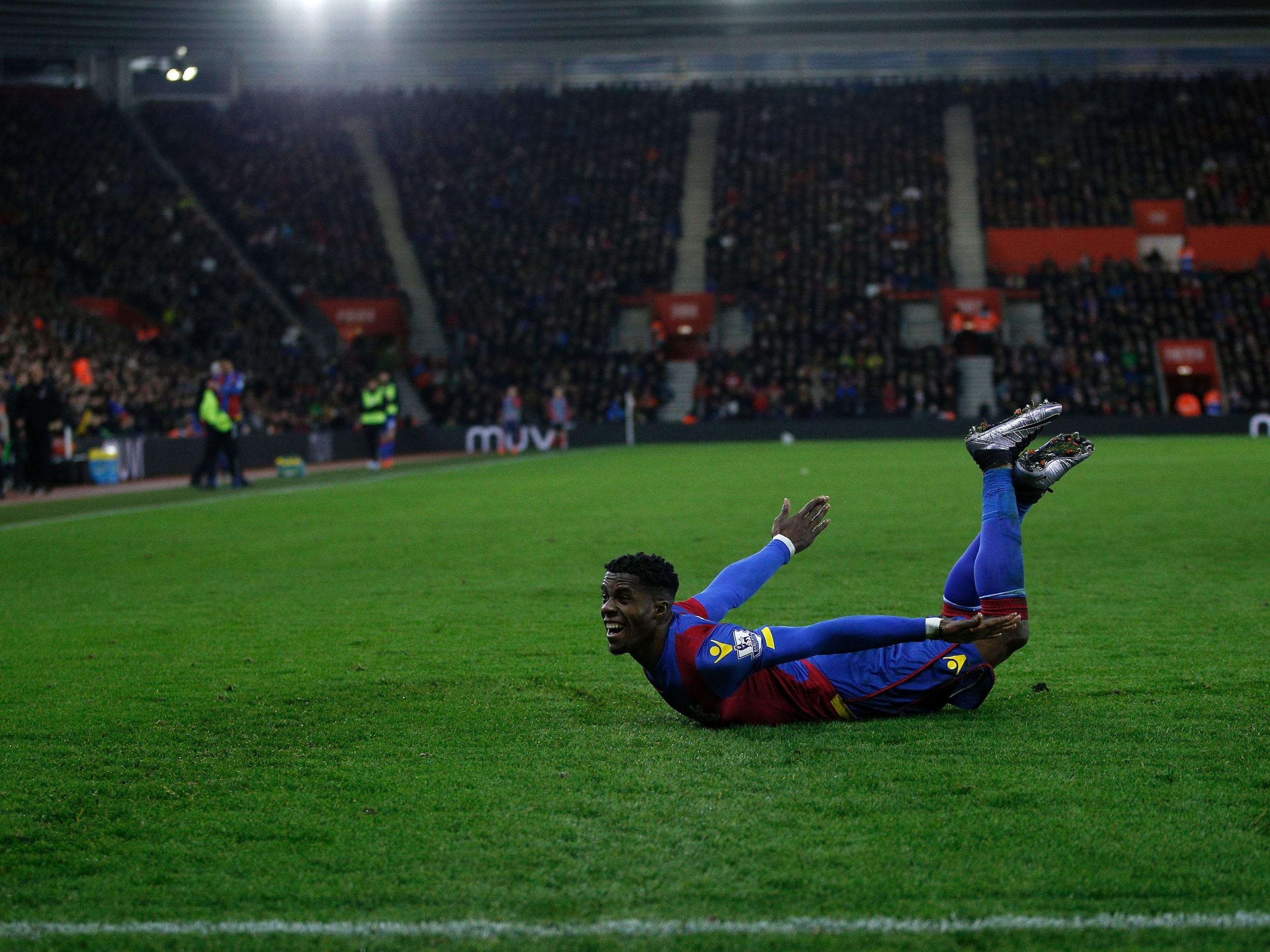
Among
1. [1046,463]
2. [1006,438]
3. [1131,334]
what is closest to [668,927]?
[1006,438]

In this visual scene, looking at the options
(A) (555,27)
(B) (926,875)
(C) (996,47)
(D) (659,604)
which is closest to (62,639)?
(D) (659,604)

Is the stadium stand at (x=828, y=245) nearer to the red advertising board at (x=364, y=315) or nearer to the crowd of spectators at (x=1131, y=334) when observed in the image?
the crowd of spectators at (x=1131, y=334)

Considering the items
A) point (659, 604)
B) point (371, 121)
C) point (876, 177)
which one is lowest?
point (659, 604)

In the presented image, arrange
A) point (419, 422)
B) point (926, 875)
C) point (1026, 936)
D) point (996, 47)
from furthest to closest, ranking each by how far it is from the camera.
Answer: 1. point (996, 47)
2. point (419, 422)
3. point (926, 875)
4. point (1026, 936)

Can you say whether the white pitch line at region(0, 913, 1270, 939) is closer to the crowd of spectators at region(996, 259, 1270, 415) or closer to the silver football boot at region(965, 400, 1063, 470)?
the silver football boot at region(965, 400, 1063, 470)

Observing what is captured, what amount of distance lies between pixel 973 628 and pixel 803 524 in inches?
52.4

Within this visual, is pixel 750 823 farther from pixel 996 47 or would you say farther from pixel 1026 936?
pixel 996 47

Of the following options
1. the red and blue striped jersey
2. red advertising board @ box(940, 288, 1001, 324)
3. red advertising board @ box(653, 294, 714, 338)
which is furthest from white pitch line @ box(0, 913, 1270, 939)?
red advertising board @ box(653, 294, 714, 338)

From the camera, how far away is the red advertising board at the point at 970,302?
133ft

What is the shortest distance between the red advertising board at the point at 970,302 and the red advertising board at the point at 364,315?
18.6 meters

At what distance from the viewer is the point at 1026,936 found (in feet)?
10.2

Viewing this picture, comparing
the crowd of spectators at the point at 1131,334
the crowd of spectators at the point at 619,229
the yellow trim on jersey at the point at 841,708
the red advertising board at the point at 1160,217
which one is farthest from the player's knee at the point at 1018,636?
the red advertising board at the point at 1160,217

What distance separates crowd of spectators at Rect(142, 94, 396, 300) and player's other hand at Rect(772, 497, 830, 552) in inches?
1522

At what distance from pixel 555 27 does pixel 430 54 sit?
30.2ft
